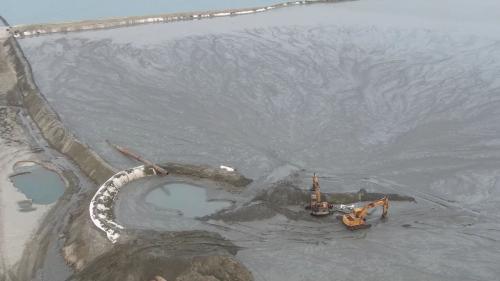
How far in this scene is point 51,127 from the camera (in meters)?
19.7

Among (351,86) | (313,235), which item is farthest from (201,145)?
(351,86)

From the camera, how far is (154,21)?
32.9 meters

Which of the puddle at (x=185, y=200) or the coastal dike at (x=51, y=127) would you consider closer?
the puddle at (x=185, y=200)

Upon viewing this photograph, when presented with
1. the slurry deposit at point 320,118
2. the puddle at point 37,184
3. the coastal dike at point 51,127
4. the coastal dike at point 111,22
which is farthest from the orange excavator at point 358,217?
the coastal dike at point 111,22

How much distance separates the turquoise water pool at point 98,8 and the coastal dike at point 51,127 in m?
6.80

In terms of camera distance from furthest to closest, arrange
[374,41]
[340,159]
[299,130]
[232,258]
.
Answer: [374,41] < [299,130] < [340,159] < [232,258]

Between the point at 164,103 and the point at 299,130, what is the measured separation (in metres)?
6.01

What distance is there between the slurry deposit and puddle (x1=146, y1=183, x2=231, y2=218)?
59 cm

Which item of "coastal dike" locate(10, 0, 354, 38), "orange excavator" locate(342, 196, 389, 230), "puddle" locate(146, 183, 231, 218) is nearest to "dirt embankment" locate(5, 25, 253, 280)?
"puddle" locate(146, 183, 231, 218)

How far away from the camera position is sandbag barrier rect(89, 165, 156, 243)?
13316 mm

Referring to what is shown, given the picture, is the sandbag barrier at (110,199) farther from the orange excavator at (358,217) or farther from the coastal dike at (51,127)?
the orange excavator at (358,217)

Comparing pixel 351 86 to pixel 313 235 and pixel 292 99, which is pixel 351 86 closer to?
pixel 292 99

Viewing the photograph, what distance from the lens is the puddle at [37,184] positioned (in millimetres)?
15859

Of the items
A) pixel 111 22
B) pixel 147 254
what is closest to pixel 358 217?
pixel 147 254
